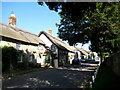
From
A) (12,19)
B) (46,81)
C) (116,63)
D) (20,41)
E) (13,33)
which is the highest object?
(12,19)

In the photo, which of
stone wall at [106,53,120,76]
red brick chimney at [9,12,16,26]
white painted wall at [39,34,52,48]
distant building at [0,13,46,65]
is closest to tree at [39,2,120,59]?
stone wall at [106,53,120,76]

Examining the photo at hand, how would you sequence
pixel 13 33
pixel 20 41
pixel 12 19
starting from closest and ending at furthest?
pixel 13 33, pixel 20 41, pixel 12 19

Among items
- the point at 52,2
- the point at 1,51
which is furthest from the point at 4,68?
the point at 52,2

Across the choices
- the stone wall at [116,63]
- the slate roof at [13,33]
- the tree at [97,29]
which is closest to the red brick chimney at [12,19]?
the slate roof at [13,33]

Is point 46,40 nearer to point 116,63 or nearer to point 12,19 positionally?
point 12,19

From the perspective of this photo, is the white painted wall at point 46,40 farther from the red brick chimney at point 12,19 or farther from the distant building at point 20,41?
the red brick chimney at point 12,19

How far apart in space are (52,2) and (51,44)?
27997 millimetres

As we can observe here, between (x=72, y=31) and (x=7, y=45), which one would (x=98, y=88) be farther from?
(x=72, y=31)

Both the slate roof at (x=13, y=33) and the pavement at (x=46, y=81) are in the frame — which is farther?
the slate roof at (x=13, y=33)

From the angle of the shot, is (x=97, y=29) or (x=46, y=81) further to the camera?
(x=97, y=29)

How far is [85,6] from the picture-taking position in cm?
827

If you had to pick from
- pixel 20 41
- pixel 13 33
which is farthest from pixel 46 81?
pixel 13 33

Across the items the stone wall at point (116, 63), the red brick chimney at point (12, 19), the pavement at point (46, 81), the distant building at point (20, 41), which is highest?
the red brick chimney at point (12, 19)

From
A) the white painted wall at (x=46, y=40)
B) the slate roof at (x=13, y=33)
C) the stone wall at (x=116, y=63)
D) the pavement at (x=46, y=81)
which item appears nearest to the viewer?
the pavement at (x=46, y=81)
